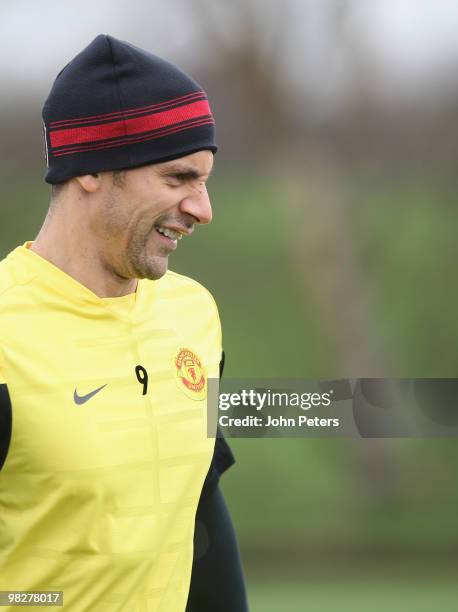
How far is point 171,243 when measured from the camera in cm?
→ 196

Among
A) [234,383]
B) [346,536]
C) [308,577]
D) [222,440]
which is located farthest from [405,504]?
[222,440]

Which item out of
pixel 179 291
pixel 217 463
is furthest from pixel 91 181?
pixel 217 463

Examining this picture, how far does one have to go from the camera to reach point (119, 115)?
1.93 meters

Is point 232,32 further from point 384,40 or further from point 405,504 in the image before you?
point 405,504

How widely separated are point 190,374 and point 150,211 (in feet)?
1.14

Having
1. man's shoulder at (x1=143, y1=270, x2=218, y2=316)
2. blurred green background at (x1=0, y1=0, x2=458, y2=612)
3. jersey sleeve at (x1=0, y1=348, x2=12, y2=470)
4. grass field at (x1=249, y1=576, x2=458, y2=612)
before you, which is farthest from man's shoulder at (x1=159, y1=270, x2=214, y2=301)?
blurred green background at (x1=0, y1=0, x2=458, y2=612)

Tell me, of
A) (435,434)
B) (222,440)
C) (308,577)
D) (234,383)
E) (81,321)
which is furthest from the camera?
(435,434)

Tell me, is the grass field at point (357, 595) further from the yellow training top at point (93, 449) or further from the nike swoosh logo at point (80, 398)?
the nike swoosh logo at point (80, 398)

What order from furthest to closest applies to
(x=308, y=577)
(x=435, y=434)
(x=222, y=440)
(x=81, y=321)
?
(x=435, y=434), (x=308, y=577), (x=222, y=440), (x=81, y=321)

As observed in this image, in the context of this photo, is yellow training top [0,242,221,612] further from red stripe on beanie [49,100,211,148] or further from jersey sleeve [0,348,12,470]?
red stripe on beanie [49,100,211,148]

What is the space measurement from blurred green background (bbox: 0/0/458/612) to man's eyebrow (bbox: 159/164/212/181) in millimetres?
4254

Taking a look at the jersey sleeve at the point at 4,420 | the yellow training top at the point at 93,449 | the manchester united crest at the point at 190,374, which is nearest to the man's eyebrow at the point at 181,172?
the yellow training top at the point at 93,449

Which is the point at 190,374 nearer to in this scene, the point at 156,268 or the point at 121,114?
the point at 156,268

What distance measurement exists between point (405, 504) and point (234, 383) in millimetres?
3996
